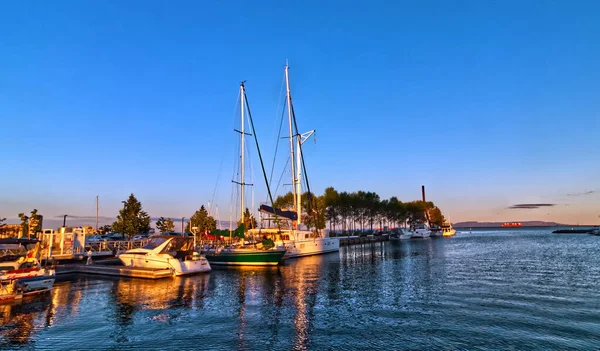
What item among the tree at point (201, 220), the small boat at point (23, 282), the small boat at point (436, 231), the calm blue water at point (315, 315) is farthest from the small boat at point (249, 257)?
the small boat at point (436, 231)

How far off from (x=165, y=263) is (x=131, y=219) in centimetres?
3618

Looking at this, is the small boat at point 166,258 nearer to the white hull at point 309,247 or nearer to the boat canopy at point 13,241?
the boat canopy at point 13,241

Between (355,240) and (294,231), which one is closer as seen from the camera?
(294,231)

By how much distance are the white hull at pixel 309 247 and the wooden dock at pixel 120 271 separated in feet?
71.5

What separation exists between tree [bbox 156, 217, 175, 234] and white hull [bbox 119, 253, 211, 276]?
62083 mm

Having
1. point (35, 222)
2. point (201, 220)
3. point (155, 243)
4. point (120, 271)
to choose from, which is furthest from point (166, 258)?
point (201, 220)

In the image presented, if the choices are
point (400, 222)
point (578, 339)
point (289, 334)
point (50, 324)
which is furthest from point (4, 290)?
point (400, 222)

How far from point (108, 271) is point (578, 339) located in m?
34.4

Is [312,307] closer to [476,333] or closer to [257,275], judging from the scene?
[476,333]

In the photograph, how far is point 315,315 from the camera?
1788 cm

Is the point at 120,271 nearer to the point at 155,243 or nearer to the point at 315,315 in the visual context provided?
the point at 155,243

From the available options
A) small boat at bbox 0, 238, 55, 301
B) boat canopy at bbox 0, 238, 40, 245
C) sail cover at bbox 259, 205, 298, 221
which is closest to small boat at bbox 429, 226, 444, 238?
sail cover at bbox 259, 205, 298, 221

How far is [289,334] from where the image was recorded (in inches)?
583

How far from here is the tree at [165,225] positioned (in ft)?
326
